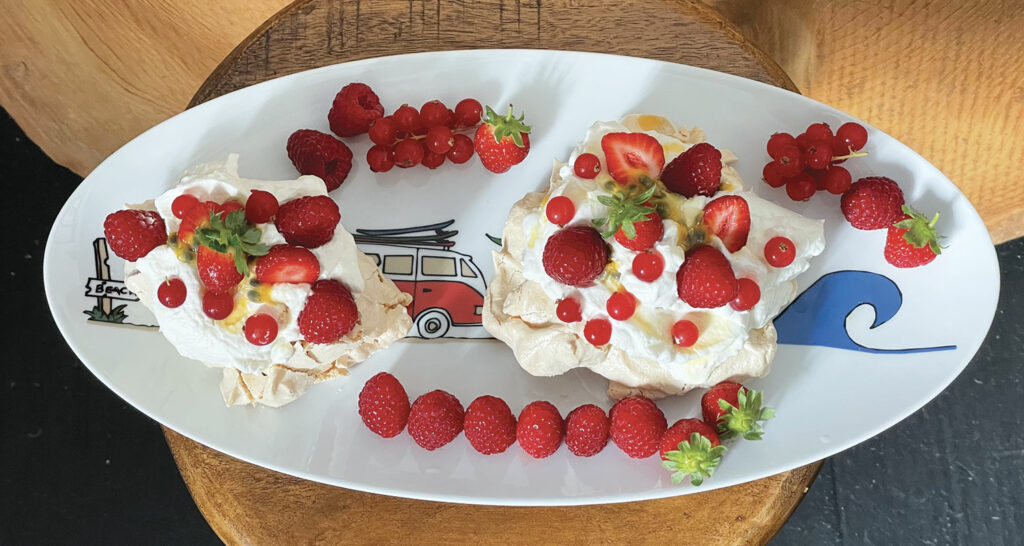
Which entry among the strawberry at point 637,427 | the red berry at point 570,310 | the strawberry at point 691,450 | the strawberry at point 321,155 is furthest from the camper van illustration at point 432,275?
the strawberry at point 691,450

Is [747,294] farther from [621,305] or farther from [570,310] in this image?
[570,310]

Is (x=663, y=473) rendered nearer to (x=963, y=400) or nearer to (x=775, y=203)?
(x=775, y=203)

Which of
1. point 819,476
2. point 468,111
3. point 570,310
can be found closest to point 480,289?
point 570,310

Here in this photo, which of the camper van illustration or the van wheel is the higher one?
the camper van illustration

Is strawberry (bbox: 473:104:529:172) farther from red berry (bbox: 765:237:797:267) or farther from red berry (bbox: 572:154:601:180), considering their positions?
red berry (bbox: 765:237:797:267)

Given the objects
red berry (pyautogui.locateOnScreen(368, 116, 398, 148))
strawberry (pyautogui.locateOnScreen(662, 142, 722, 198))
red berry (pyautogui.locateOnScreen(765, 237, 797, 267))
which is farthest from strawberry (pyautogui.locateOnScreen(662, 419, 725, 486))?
red berry (pyautogui.locateOnScreen(368, 116, 398, 148))

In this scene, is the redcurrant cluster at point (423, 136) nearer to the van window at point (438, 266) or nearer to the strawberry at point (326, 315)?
the van window at point (438, 266)

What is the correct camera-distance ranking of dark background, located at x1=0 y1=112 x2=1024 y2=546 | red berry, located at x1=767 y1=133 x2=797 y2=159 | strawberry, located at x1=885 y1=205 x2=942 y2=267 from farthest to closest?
dark background, located at x1=0 y1=112 x2=1024 y2=546, red berry, located at x1=767 y1=133 x2=797 y2=159, strawberry, located at x1=885 y1=205 x2=942 y2=267

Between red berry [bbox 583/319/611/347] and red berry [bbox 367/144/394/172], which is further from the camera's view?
red berry [bbox 367/144/394/172]
